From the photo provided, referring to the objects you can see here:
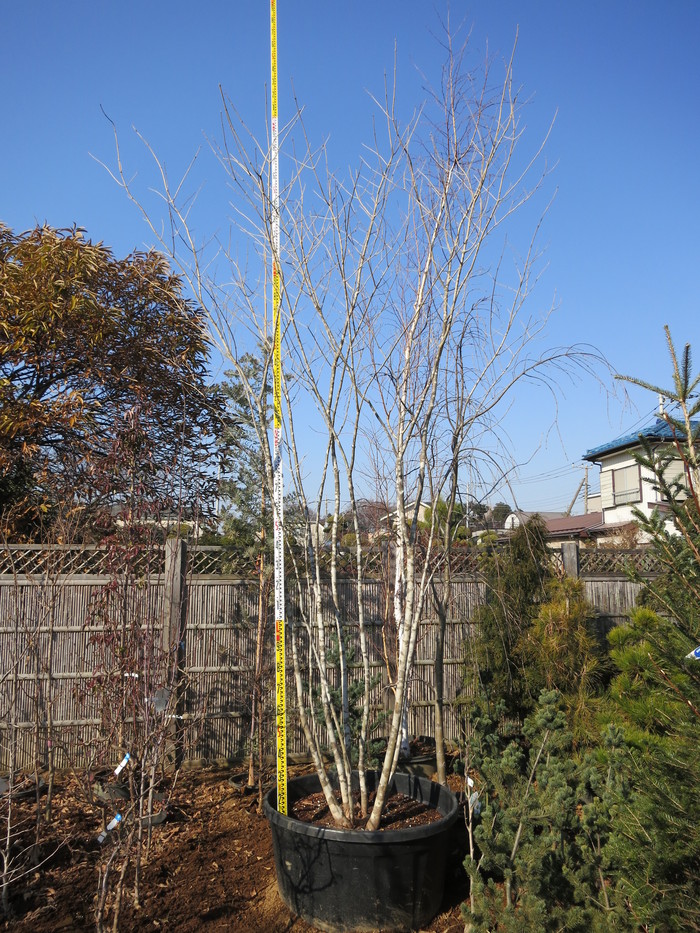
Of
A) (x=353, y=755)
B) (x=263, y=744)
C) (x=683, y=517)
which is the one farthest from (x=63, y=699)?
(x=683, y=517)

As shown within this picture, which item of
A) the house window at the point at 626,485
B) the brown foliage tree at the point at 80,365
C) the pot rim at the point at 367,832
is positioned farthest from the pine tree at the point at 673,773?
the house window at the point at 626,485

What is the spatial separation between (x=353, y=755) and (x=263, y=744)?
2.83 ft

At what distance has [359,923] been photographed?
313 centimetres

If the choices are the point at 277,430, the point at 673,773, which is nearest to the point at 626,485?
the point at 277,430

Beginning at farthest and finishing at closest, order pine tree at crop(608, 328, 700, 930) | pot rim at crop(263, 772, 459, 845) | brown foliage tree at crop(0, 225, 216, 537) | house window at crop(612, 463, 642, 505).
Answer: house window at crop(612, 463, 642, 505)
brown foliage tree at crop(0, 225, 216, 537)
pot rim at crop(263, 772, 459, 845)
pine tree at crop(608, 328, 700, 930)

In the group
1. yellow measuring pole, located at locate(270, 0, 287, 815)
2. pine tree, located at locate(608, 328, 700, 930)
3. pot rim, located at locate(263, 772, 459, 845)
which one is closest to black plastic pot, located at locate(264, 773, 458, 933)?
pot rim, located at locate(263, 772, 459, 845)

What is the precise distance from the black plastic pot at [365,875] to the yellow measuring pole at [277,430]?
12.4 inches

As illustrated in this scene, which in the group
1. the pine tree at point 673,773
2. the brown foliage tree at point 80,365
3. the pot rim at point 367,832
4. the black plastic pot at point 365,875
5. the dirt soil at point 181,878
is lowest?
the dirt soil at point 181,878

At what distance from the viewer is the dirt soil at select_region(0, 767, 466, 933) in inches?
125

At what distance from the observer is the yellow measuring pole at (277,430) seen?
3.52 metres

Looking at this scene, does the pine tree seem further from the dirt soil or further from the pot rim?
the dirt soil

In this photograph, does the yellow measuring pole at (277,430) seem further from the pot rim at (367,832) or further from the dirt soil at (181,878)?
the dirt soil at (181,878)

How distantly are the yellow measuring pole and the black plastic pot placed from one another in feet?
1.03

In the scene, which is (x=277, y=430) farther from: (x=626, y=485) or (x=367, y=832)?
(x=626, y=485)
